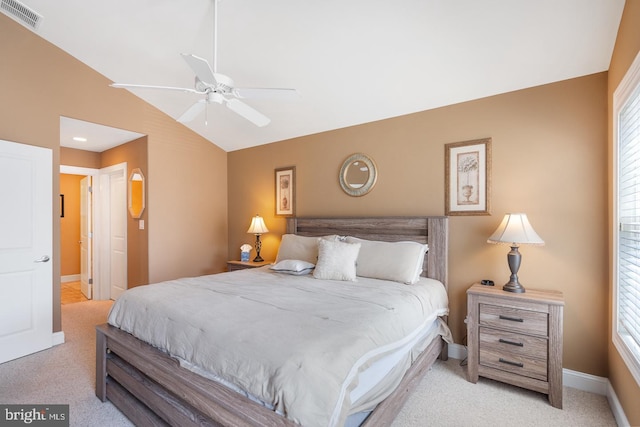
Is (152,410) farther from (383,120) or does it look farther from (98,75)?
(98,75)

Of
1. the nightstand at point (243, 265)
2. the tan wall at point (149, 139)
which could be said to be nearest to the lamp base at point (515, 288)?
the nightstand at point (243, 265)

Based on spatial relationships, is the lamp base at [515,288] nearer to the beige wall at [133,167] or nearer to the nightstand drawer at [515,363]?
the nightstand drawer at [515,363]

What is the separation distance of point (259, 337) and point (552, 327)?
84.5 inches

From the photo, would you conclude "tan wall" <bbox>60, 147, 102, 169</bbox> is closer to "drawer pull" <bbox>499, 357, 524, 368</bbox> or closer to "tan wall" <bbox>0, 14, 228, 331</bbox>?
"tan wall" <bbox>0, 14, 228, 331</bbox>

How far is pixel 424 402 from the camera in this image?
2322 millimetres

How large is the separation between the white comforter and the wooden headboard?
305 mm

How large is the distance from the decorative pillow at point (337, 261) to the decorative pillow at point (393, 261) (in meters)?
0.13

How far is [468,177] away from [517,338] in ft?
4.79

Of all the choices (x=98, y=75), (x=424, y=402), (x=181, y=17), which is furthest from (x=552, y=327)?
(x=98, y=75)

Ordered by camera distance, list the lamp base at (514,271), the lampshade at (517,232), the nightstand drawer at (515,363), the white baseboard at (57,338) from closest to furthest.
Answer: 1. the nightstand drawer at (515,363)
2. the lampshade at (517,232)
3. the lamp base at (514,271)
4. the white baseboard at (57,338)

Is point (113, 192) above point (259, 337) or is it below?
above

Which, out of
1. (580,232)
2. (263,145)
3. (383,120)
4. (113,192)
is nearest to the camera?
(580,232)

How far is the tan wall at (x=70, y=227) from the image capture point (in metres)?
6.60

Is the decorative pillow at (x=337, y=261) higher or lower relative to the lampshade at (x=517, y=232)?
lower
